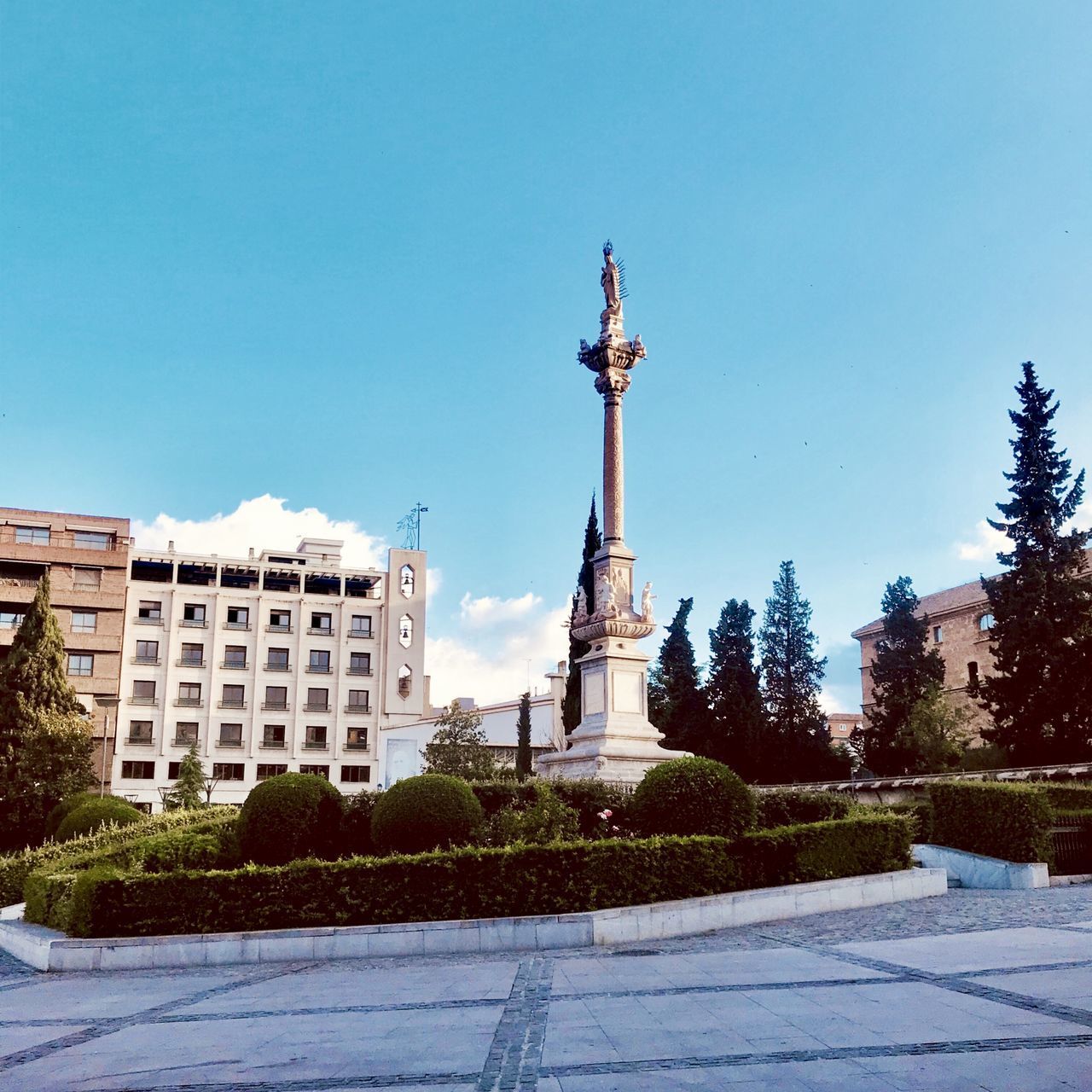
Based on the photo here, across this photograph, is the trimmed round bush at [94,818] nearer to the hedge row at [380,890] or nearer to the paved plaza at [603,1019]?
the hedge row at [380,890]

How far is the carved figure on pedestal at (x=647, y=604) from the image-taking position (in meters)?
26.6

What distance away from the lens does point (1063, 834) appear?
18625 millimetres

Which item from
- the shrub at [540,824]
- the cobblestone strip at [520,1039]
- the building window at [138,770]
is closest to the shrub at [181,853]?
the shrub at [540,824]

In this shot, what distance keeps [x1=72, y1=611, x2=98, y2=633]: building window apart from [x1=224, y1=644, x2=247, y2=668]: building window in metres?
7.59

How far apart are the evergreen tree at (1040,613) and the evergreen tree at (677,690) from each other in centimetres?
1422

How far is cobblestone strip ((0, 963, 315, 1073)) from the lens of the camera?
7.77 meters

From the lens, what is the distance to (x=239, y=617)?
63906 mm

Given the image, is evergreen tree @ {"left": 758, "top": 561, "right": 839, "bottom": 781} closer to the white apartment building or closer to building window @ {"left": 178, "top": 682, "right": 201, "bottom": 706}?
the white apartment building

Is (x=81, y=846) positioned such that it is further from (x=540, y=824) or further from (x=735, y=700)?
(x=735, y=700)

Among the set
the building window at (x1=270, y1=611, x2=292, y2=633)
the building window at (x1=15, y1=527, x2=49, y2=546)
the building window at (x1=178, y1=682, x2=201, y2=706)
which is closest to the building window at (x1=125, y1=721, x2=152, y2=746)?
the building window at (x1=178, y1=682, x2=201, y2=706)

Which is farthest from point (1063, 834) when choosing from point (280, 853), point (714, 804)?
point (280, 853)

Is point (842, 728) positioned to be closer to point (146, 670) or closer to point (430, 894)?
point (146, 670)

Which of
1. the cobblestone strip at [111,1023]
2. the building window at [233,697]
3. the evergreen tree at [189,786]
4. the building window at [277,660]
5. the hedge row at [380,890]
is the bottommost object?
the cobblestone strip at [111,1023]

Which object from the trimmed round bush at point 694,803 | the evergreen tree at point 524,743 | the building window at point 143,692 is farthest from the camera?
the building window at point 143,692
